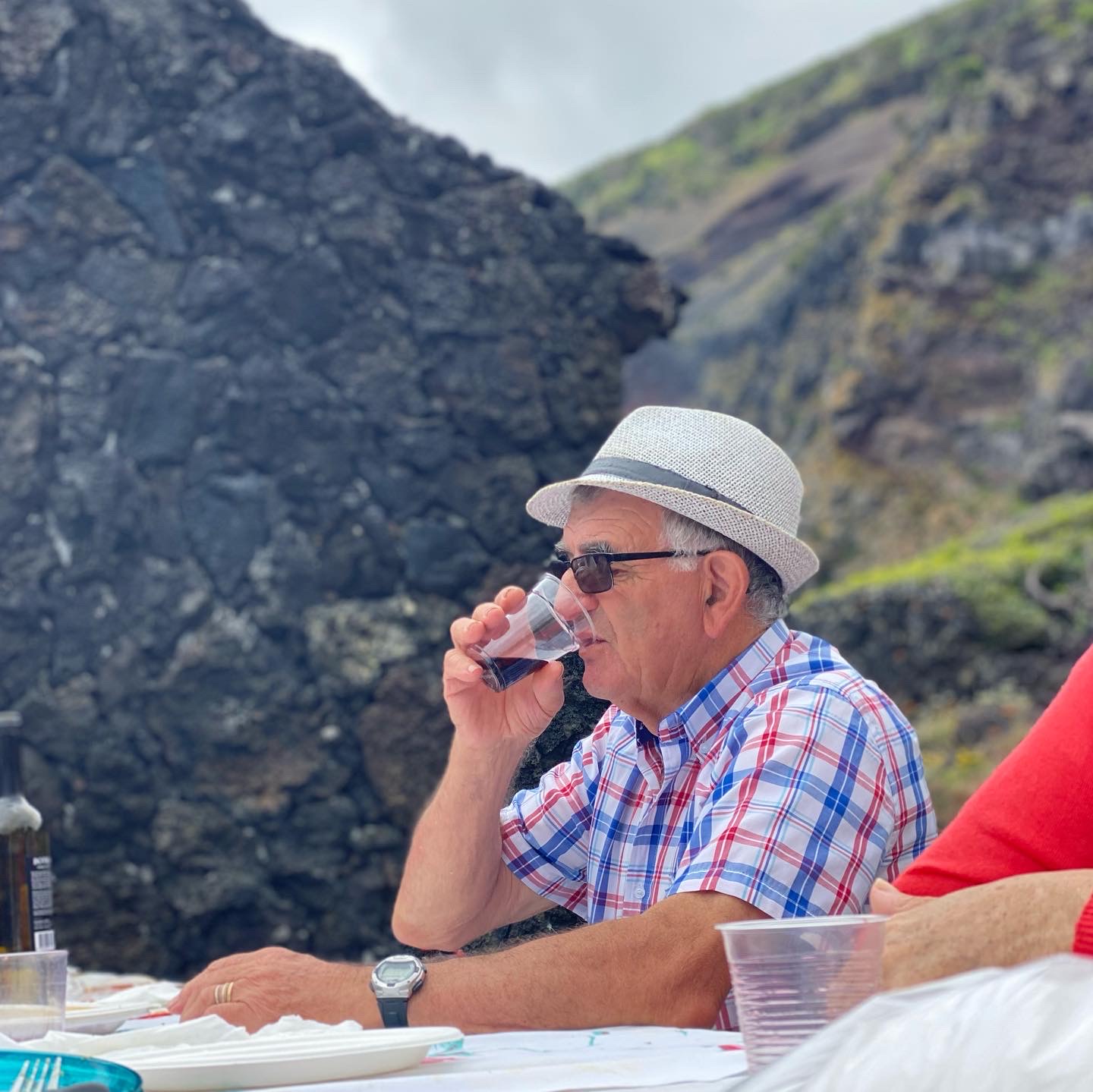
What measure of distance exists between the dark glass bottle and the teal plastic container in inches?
37.0

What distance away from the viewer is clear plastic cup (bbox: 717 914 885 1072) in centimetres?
98

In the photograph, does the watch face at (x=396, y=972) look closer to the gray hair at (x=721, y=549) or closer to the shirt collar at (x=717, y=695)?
the shirt collar at (x=717, y=695)

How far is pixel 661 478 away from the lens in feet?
6.86

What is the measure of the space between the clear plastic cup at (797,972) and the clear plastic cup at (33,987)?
74 cm

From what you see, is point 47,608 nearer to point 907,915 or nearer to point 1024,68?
point 907,915

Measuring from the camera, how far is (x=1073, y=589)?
488 inches

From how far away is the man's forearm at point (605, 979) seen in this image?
5.24 ft

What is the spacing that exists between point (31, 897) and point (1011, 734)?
9.80m

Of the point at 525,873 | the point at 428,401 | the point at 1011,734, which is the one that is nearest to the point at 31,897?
the point at 525,873

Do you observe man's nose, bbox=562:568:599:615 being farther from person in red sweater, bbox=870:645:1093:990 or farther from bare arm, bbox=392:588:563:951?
person in red sweater, bbox=870:645:1093:990

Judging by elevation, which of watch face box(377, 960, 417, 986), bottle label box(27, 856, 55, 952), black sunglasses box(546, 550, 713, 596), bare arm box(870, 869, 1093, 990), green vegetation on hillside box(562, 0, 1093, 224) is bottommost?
watch face box(377, 960, 417, 986)

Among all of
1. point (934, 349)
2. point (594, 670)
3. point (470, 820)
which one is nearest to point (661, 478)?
point (594, 670)

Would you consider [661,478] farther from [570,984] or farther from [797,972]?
[797,972]

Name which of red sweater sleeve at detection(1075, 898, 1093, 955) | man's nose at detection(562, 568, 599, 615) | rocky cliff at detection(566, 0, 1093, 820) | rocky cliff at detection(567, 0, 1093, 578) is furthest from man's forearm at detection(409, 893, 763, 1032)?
rocky cliff at detection(567, 0, 1093, 578)
